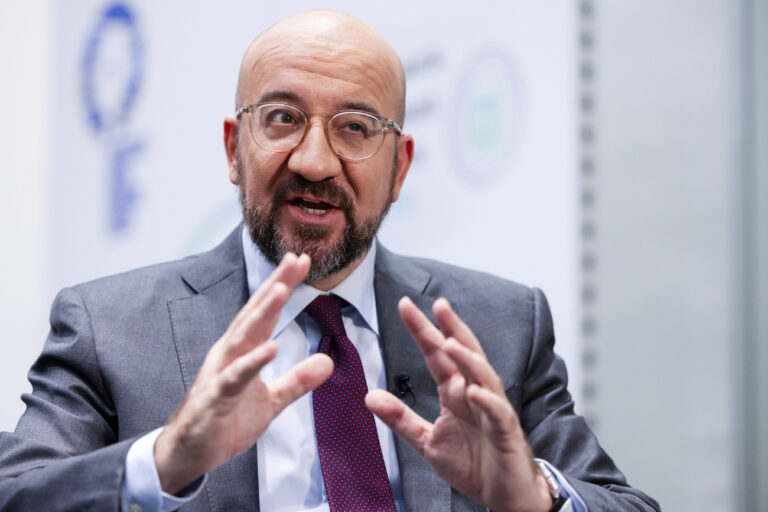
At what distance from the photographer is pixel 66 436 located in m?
1.58

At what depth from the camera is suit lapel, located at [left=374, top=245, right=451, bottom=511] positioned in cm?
169

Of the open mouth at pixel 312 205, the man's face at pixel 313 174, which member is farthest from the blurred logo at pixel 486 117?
the open mouth at pixel 312 205

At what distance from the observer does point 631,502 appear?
167cm

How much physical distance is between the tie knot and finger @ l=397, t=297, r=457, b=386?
1.59ft

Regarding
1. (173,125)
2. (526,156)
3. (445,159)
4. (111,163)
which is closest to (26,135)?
(111,163)

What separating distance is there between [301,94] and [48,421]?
2.68 ft

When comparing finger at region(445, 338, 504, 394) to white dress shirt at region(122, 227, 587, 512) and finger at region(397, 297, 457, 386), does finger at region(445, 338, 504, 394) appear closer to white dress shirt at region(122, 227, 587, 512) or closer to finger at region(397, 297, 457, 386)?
finger at region(397, 297, 457, 386)

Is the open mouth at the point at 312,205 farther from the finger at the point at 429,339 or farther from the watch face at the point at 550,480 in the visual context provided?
the watch face at the point at 550,480

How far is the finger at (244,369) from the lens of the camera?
1.18m

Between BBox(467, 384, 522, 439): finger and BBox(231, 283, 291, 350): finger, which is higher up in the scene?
BBox(231, 283, 291, 350): finger

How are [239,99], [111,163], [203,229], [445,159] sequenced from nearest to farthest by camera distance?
[239,99]
[445,159]
[203,229]
[111,163]

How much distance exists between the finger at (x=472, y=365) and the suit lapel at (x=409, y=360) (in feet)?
1.59

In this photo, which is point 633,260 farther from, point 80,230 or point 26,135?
point 26,135

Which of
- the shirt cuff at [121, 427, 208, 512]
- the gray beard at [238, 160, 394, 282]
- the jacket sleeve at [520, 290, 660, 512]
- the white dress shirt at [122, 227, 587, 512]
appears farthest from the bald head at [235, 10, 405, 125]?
the shirt cuff at [121, 427, 208, 512]
